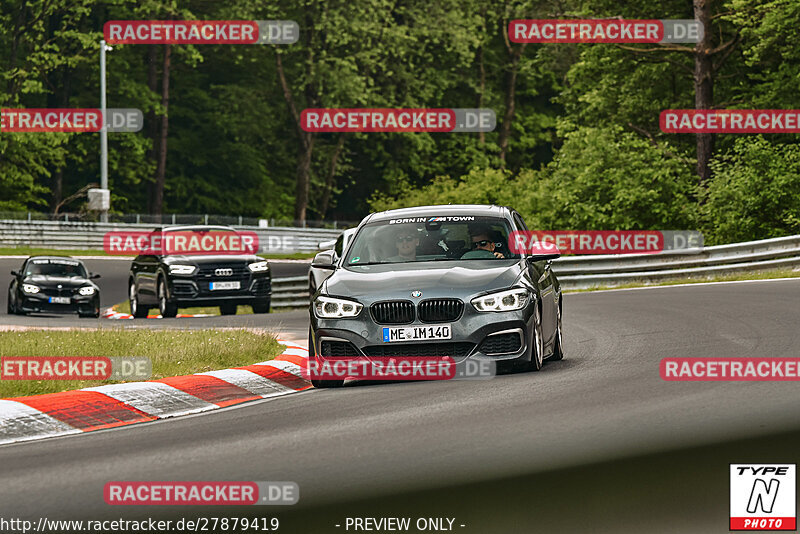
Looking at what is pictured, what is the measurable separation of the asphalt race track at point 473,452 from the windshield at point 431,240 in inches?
54.1

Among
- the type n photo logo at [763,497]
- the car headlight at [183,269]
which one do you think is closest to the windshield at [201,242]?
the car headlight at [183,269]

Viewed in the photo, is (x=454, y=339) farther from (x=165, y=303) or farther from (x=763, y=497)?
(x=165, y=303)

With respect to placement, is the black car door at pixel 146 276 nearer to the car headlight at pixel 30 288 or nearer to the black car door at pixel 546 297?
the car headlight at pixel 30 288

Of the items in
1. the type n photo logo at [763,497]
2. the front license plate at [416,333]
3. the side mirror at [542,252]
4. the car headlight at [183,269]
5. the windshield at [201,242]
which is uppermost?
the windshield at [201,242]

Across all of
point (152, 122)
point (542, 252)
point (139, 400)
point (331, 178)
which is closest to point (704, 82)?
point (542, 252)

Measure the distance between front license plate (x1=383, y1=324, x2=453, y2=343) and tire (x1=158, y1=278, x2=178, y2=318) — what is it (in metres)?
13.7

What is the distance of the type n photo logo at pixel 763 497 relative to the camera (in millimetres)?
6359

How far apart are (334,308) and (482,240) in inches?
77.6

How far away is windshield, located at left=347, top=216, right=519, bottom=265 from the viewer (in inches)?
485

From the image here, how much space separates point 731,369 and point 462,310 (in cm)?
243

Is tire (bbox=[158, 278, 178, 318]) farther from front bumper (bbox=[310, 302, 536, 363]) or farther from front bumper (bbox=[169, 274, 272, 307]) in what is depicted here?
front bumper (bbox=[310, 302, 536, 363])

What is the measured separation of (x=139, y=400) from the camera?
10.5m

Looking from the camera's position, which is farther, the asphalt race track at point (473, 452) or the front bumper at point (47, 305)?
the front bumper at point (47, 305)

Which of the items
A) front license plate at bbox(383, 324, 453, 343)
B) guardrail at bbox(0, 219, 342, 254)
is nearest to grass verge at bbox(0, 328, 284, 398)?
front license plate at bbox(383, 324, 453, 343)
